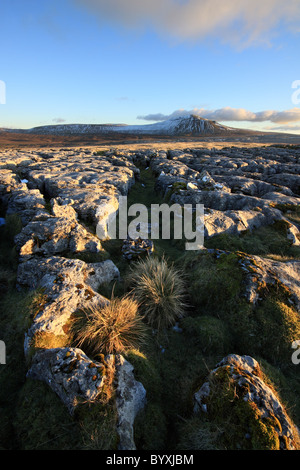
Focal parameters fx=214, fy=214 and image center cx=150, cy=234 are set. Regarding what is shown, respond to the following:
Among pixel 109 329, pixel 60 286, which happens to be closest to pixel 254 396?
pixel 109 329

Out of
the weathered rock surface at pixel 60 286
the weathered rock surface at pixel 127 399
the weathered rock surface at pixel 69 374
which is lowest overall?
the weathered rock surface at pixel 127 399

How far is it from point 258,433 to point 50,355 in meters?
3.90

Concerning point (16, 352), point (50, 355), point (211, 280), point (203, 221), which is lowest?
point (16, 352)

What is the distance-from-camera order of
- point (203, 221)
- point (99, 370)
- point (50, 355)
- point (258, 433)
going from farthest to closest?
point (203, 221) → point (50, 355) → point (99, 370) → point (258, 433)

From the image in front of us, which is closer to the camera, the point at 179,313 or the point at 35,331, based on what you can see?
the point at 35,331

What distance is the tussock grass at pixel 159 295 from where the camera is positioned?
242 inches

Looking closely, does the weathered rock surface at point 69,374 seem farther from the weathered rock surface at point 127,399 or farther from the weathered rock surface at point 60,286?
the weathered rock surface at point 60,286

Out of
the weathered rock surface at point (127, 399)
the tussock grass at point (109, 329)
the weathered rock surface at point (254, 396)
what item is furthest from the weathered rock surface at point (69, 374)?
the weathered rock surface at point (254, 396)

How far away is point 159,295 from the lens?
21.3 feet

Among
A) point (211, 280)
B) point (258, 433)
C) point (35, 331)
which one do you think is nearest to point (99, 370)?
point (35, 331)

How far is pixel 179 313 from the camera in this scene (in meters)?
6.30

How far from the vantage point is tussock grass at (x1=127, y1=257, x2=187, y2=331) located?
6159 mm

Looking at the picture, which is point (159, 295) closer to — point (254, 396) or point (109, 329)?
point (109, 329)
